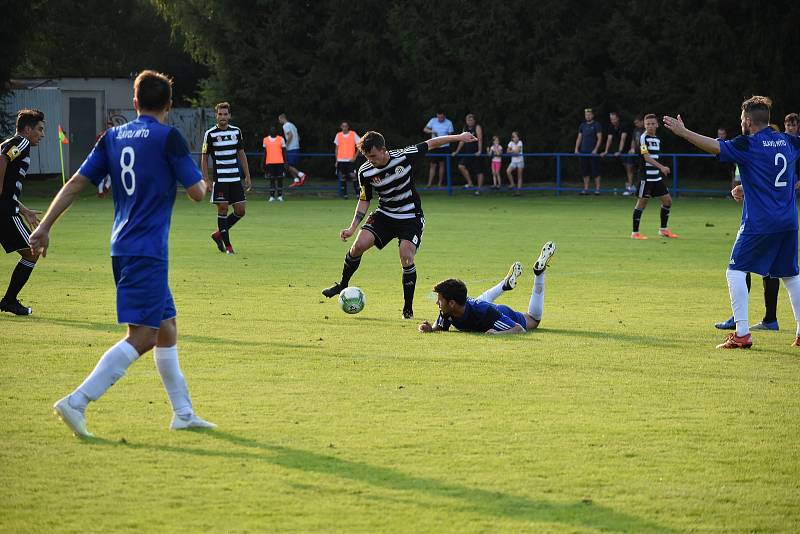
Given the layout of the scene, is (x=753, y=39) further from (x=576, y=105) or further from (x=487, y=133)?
(x=487, y=133)

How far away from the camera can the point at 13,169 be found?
1162 cm

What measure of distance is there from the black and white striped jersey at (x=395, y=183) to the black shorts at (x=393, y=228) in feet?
0.16

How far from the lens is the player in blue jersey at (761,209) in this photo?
9.48 metres

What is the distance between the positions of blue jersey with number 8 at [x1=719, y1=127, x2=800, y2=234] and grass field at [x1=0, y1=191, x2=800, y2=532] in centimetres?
108

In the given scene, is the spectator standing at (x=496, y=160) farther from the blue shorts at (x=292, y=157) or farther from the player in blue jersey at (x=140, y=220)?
the player in blue jersey at (x=140, y=220)

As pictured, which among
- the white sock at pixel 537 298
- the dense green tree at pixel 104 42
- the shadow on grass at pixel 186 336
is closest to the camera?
the shadow on grass at pixel 186 336

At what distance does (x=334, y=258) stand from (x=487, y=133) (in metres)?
21.8

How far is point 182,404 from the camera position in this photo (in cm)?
665

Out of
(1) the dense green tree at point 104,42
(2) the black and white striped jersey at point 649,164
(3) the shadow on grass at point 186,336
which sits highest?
(1) the dense green tree at point 104,42

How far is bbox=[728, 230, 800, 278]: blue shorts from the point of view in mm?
9555

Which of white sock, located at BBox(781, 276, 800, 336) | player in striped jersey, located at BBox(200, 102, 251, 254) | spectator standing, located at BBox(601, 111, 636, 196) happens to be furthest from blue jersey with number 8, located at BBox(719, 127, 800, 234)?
spectator standing, located at BBox(601, 111, 636, 196)

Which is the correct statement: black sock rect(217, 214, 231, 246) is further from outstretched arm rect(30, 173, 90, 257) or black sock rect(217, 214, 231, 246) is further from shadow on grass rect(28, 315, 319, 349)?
outstretched arm rect(30, 173, 90, 257)

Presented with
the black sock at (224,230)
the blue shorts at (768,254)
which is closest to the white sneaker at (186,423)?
the blue shorts at (768,254)

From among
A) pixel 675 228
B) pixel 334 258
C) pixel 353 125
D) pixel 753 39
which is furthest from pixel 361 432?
pixel 353 125
